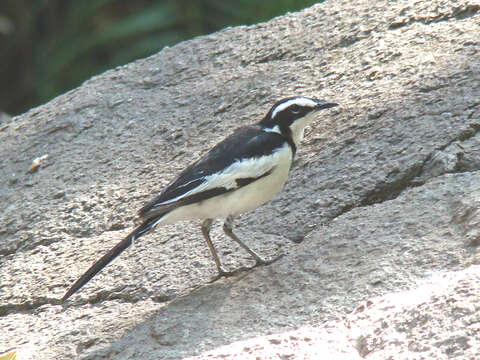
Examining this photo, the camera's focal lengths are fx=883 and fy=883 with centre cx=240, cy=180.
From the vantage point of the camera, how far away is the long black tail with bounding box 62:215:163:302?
4.36 metres

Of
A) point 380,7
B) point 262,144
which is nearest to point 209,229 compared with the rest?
point 262,144

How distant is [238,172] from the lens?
459 cm

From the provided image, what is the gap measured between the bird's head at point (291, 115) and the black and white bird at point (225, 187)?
31 millimetres

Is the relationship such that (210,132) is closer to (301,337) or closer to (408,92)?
(408,92)

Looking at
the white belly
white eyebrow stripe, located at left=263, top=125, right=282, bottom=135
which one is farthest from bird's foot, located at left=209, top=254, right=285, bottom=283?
white eyebrow stripe, located at left=263, top=125, right=282, bottom=135

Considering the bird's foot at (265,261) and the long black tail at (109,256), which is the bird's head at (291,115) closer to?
the bird's foot at (265,261)

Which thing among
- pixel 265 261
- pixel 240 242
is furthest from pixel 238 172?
pixel 265 261

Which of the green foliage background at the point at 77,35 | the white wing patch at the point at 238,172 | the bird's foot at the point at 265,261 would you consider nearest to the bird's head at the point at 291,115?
the white wing patch at the point at 238,172

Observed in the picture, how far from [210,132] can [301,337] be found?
2191mm

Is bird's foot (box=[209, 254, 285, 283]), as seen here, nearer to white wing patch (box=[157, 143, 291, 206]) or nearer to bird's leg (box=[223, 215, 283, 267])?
bird's leg (box=[223, 215, 283, 267])

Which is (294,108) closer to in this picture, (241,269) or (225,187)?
(225,187)

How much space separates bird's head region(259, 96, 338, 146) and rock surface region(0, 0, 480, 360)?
267 mm

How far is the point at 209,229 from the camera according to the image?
473cm

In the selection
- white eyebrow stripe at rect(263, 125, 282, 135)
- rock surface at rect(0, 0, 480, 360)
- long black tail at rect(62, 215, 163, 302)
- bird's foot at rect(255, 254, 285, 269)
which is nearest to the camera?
rock surface at rect(0, 0, 480, 360)
